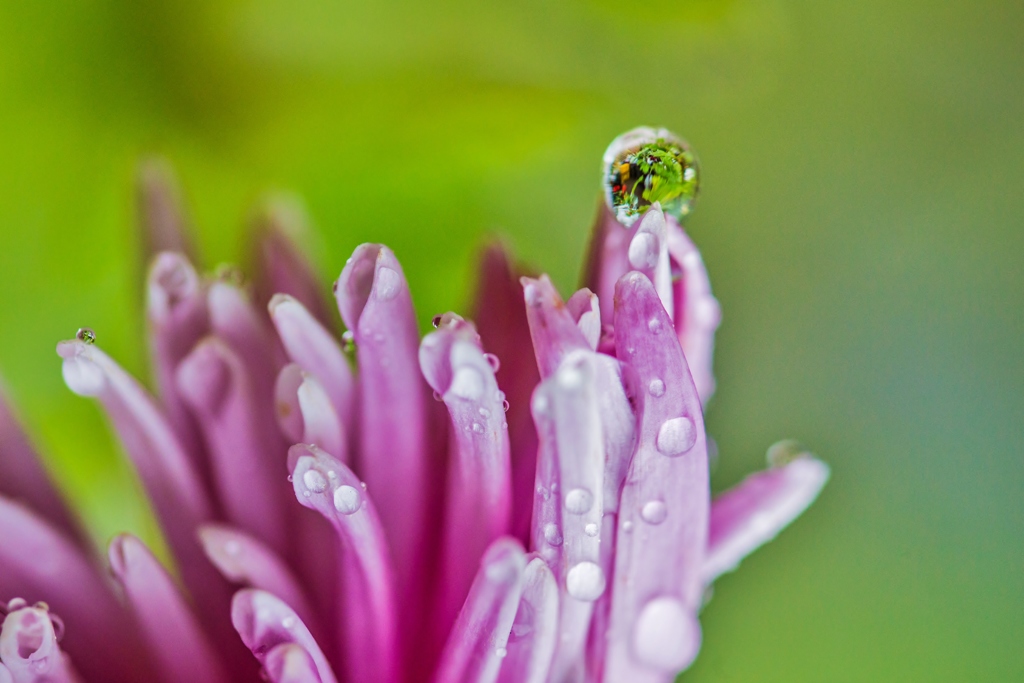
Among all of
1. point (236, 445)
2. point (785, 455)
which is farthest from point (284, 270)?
point (785, 455)

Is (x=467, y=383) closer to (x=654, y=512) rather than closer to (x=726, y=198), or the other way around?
(x=654, y=512)

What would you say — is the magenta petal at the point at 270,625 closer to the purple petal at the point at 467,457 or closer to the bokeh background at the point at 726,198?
the purple petal at the point at 467,457

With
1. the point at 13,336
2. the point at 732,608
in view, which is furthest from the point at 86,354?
the point at 732,608

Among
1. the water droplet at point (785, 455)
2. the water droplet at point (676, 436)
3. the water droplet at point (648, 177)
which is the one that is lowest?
the water droplet at point (676, 436)

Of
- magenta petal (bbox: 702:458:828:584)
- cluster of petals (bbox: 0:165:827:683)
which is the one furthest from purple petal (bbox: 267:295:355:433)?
magenta petal (bbox: 702:458:828:584)

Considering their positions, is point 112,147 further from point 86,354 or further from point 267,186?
point 86,354

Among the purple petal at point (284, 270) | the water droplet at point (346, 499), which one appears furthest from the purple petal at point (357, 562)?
the purple petal at point (284, 270)
